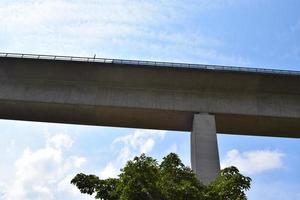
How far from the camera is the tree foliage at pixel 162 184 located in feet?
35.5

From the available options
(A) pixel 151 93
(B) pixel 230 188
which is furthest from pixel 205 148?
(B) pixel 230 188

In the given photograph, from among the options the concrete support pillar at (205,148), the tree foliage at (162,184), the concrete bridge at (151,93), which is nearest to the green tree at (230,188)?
the tree foliage at (162,184)

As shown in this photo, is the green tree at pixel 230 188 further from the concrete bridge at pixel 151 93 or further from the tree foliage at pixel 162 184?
the concrete bridge at pixel 151 93

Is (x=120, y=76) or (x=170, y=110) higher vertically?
(x=120, y=76)

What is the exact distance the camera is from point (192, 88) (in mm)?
20734

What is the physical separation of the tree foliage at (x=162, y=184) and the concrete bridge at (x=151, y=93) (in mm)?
7647

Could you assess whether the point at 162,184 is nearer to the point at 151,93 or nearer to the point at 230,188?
the point at 230,188

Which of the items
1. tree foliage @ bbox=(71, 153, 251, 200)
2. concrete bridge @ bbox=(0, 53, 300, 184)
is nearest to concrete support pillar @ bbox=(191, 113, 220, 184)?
concrete bridge @ bbox=(0, 53, 300, 184)

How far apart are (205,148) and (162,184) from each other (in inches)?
320

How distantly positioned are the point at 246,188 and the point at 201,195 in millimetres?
1405

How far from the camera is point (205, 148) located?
19.1 m

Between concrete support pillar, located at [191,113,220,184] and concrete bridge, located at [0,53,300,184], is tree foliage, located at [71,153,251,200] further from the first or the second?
concrete bridge, located at [0,53,300,184]

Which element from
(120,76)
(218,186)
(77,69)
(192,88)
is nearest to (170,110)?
(192,88)

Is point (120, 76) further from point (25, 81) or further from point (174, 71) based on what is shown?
point (25, 81)
